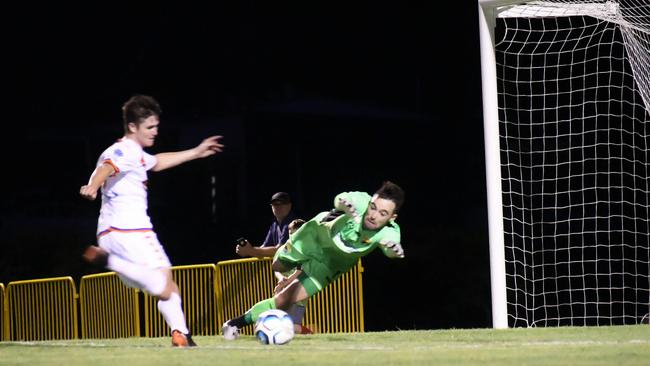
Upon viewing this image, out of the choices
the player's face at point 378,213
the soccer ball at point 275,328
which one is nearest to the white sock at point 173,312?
the soccer ball at point 275,328

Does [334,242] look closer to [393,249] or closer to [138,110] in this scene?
[393,249]

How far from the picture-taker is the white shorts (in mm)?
9141

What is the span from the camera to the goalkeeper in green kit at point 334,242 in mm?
9922

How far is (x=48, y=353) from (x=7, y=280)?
12218 mm

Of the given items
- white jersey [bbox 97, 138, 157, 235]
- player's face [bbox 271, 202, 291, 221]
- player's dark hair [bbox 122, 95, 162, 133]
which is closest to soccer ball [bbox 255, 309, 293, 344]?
white jersey [bbox 97, 138, 157, 235]

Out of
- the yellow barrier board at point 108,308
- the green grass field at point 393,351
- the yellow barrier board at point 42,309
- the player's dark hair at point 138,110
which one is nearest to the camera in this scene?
the green grass field at point 393,351

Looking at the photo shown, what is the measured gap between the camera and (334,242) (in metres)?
10.2

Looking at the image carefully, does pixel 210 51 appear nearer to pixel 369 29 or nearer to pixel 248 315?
pixel 369 29

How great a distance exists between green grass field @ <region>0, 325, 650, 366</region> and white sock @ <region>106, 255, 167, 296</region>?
0.44m

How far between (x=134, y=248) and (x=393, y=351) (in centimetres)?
204

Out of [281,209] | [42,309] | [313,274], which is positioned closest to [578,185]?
[281,209]

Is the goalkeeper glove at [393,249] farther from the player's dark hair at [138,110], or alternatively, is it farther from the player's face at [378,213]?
the player's dark hair at [138,110]

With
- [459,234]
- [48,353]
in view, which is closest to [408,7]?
[459,234]

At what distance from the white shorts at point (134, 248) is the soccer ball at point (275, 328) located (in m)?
0.89
